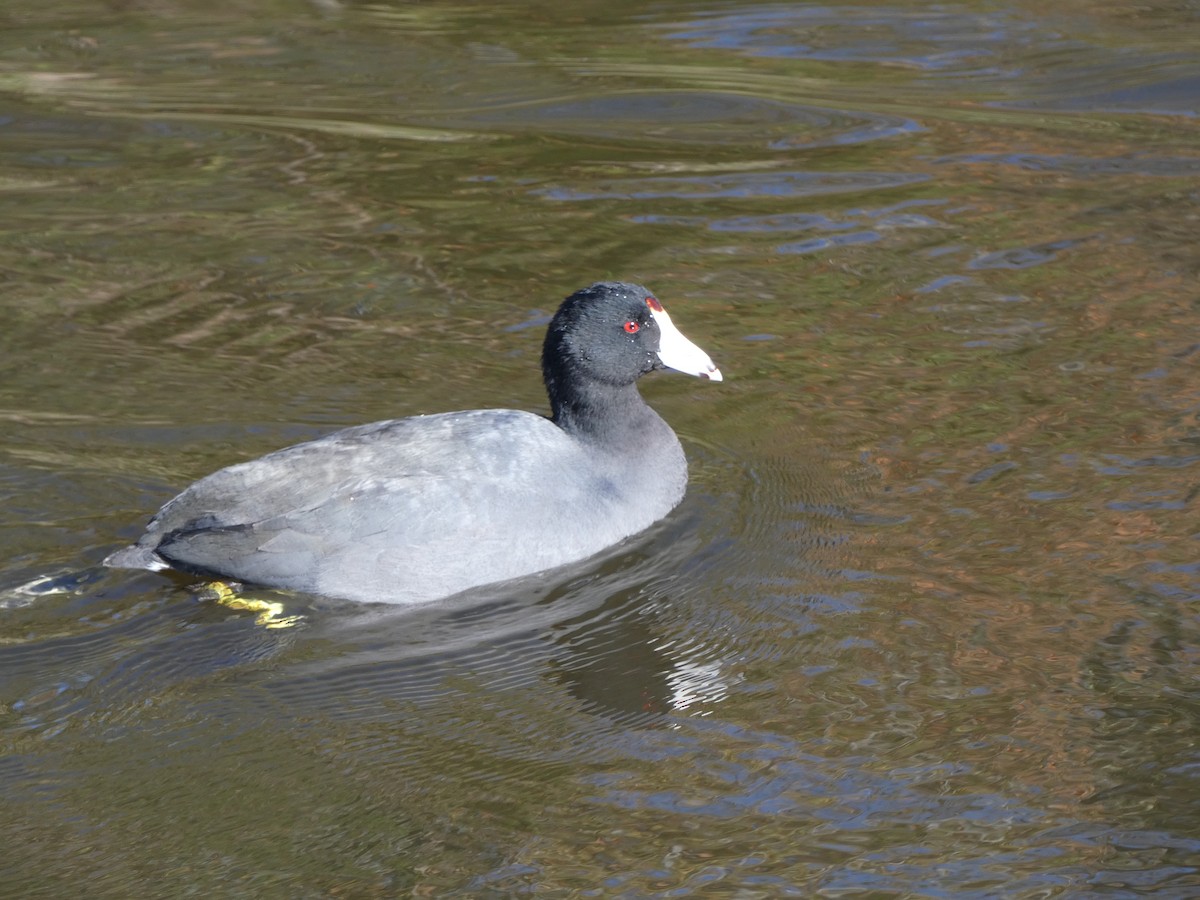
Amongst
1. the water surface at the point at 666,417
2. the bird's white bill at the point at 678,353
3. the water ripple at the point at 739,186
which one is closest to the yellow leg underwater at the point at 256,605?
the water surface at the point at 666,417

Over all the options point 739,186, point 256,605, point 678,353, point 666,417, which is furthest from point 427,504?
point 739,186

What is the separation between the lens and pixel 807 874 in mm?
3625

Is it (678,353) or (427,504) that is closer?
(427,504)

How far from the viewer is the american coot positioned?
16.3ft

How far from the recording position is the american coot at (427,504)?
16.3 feet

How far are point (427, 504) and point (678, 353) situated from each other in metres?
1.09

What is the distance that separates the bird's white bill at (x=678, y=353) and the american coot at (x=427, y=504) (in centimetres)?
14

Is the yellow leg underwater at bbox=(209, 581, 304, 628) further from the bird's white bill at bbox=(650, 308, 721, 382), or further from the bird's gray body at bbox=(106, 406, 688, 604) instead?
the bird's white bill at bbox=(650, 308, 721, 382)

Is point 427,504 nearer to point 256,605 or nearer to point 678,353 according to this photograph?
point 256,605

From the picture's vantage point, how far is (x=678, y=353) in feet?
18.2

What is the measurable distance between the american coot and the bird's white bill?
136 mm

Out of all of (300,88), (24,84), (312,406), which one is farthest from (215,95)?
(312,406)

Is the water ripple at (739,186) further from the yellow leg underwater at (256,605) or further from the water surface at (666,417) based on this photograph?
the yellow leg underwater at (256,605)

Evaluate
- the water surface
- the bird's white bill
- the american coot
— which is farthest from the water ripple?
the american coot
